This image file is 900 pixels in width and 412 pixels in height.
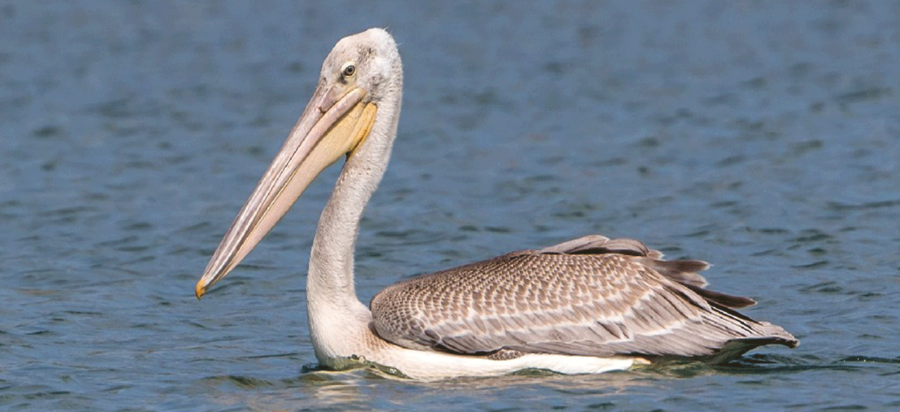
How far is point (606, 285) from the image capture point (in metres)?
7.73

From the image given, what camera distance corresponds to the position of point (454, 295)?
24.9 ft

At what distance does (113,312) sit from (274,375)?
198 cm

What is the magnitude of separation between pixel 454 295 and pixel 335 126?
111cm

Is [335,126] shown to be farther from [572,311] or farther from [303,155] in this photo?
[572,311]

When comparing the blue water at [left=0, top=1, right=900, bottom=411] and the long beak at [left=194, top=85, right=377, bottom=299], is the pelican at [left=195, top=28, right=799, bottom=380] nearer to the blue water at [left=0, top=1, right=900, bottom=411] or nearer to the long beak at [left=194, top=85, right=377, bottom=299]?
the long beak at [left=194, top=85, right=377, bottom=299]

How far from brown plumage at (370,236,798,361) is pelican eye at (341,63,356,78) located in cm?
112

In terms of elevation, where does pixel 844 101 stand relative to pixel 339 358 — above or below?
above

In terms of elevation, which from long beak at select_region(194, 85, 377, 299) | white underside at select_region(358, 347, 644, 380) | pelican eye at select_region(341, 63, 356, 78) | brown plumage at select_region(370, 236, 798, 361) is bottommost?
white underside at select_region(358, 347, 644, 380)

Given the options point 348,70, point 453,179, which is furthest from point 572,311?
point 453,179

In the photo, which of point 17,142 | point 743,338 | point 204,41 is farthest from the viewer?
point 204,41

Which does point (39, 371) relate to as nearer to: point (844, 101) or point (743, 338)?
point (743, 338)

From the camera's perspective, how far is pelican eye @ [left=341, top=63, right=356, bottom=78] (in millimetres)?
7848

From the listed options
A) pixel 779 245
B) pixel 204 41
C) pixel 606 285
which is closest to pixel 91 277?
pixel 606 285

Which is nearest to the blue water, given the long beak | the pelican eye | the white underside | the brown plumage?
the white underside
